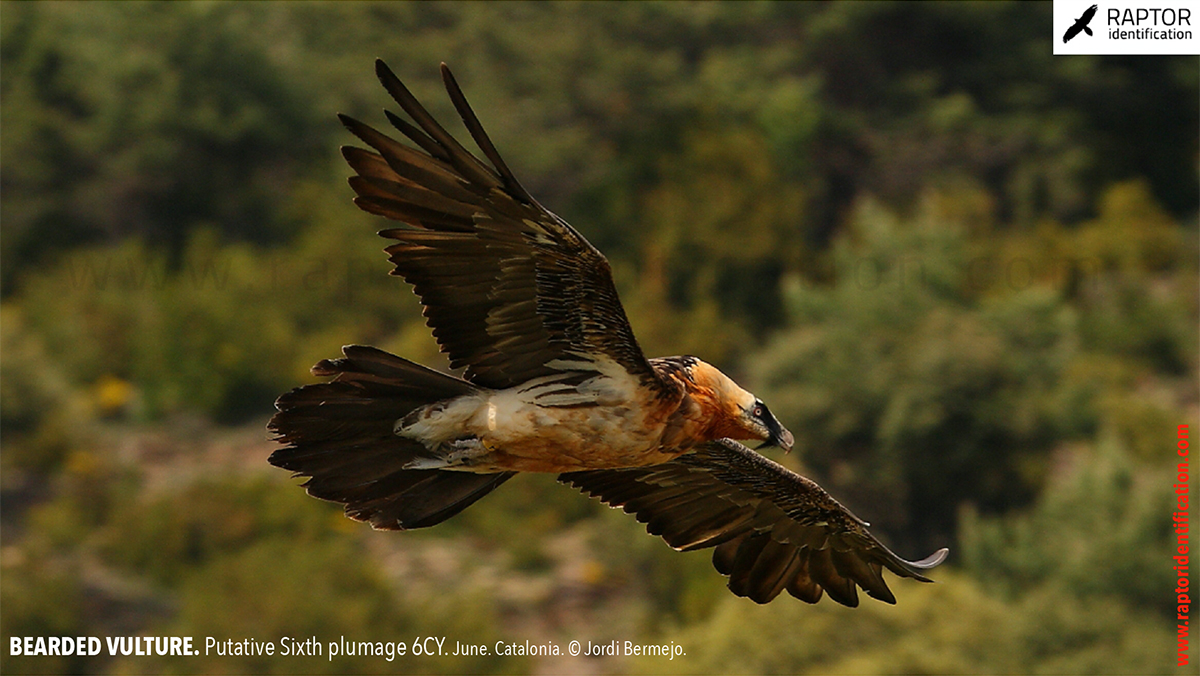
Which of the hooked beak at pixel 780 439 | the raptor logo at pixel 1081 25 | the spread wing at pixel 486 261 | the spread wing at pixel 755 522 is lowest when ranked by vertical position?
the spread wing at pixel 755 522

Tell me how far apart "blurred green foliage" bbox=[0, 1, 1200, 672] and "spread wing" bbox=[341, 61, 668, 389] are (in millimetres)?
12012

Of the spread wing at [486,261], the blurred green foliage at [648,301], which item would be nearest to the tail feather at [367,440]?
the spread wing at [486,261]

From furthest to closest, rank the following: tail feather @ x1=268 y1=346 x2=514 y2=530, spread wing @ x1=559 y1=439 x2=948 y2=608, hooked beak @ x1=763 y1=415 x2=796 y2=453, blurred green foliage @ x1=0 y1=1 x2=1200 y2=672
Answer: blurred green foliage @ x1=0 y1=1 x2=1200 y2=672
spread wing @ x1=559 y1=439 x2=948 y2=608
hooked beak @ x1=763 y1=415 x2=796 y2=453
tail feather @ x1=268 y1=346 x2=514 y2=530

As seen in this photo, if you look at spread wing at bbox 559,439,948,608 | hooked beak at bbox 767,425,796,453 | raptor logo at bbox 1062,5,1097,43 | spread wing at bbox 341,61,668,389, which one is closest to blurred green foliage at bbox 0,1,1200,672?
raptor logo at bbox 1062,5,1097,43

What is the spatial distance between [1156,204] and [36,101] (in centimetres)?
2421

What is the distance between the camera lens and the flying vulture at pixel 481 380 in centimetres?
671

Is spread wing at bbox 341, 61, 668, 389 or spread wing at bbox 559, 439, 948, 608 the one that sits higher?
spread wing at bbox 341, 61, 668, 389

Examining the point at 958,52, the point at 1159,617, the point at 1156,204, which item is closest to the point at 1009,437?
the point at 1159,617

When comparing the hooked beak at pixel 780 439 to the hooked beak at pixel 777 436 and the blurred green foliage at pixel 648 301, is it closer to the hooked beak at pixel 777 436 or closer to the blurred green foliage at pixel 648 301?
the hooked beak at pixel 777 436

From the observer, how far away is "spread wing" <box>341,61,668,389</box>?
6609mm

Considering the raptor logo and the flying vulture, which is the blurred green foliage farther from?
the flying vulture

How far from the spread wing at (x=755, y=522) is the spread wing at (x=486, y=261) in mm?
1483

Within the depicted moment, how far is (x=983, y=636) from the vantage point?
20.2 metres

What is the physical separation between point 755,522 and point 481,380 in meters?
2.18
